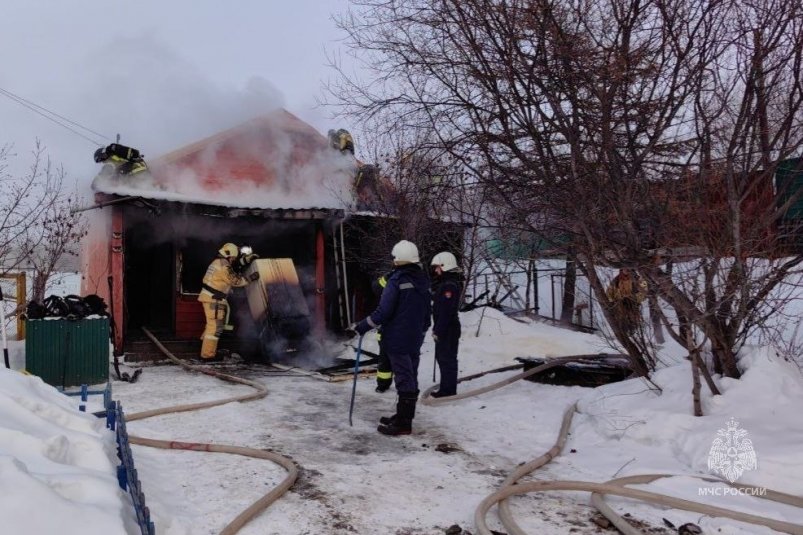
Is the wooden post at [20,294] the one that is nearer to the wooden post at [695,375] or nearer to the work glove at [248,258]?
the work glove at [248,258]

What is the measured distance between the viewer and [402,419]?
5.05m

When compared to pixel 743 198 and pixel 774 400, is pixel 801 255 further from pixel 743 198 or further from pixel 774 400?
pixel 774 400

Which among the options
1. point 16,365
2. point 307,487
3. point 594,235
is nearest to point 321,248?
point 16,365

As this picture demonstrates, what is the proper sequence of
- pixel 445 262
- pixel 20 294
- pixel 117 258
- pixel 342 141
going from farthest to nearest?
pixel 342 141 → pixel 117 258 → pixel 20 294 → pixel 445 262

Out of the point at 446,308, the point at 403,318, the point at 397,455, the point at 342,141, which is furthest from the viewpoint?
the point at 342,141

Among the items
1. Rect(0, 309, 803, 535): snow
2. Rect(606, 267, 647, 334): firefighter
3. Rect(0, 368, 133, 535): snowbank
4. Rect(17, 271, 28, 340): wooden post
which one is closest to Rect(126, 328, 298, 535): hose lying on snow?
Rect(0, 309, 803, 535): snow

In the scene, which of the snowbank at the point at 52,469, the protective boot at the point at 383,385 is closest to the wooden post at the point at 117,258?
the protective boot at the point at 383,385

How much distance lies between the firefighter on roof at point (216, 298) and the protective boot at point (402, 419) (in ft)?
16.6

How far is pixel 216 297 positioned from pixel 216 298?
2 cm

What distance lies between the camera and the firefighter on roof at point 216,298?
9.17 m

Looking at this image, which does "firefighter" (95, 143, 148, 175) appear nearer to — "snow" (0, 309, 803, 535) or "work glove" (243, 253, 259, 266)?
"work glove" (243, 253, 259, 266)

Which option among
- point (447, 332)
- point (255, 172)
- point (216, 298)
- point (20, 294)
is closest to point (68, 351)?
point (216, 298)

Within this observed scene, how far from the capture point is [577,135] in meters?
4.89

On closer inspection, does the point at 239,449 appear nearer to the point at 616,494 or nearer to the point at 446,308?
the point at 616,494
